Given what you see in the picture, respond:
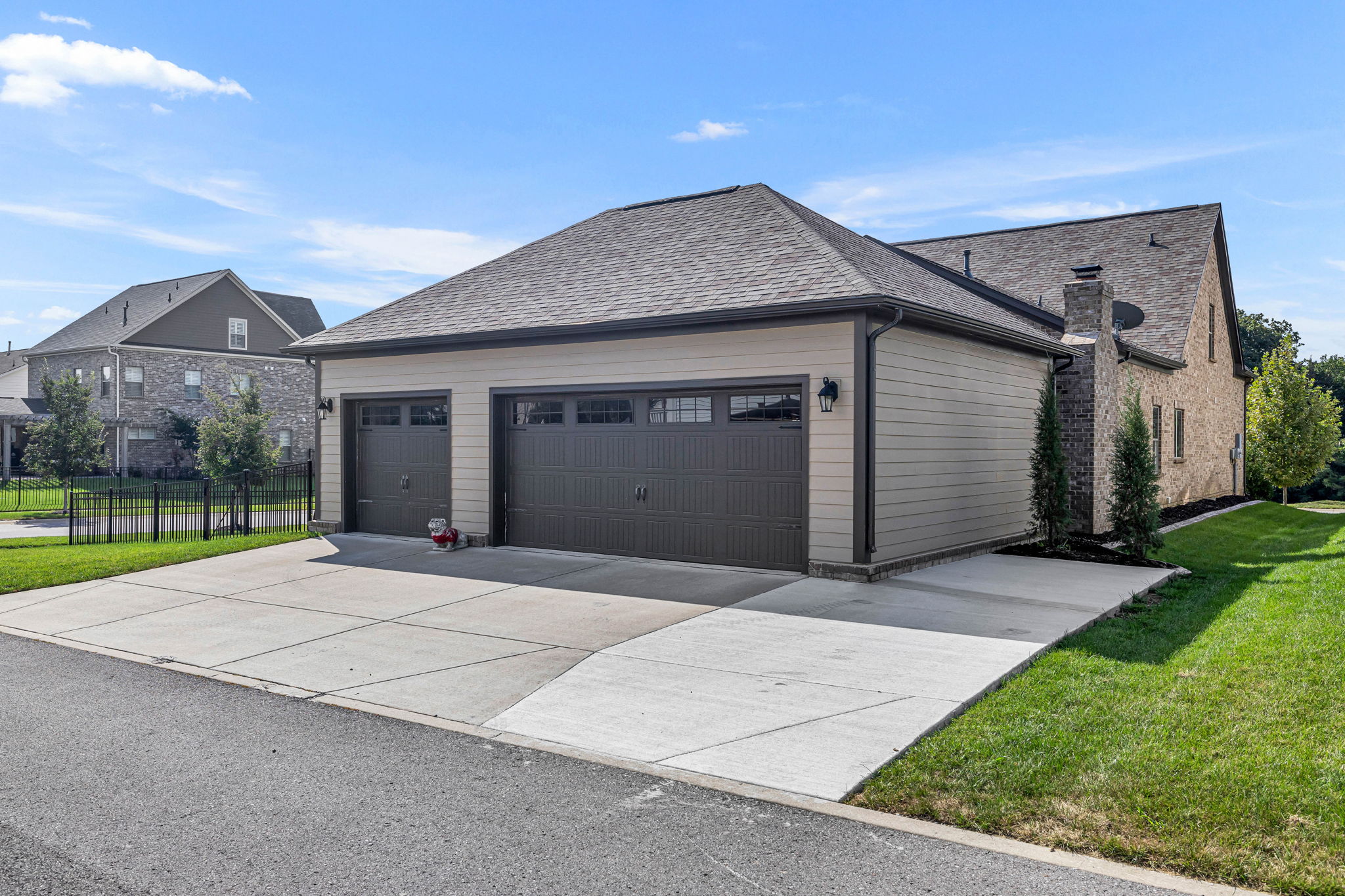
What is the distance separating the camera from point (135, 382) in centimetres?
3722

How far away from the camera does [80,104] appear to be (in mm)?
15477

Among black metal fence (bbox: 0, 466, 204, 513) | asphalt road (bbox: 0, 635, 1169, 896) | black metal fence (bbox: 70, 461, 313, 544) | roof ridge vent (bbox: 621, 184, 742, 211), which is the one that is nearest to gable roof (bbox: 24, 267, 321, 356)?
black metal fence (bbox: 0, 466, 204, 513)

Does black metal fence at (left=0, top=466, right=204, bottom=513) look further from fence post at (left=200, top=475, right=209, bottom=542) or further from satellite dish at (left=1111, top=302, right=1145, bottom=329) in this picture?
satellite dish at (left=1111, top=302, right=1145, bottom=329)

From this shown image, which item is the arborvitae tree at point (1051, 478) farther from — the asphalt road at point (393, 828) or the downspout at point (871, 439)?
the asphalt road at point (393, 828)

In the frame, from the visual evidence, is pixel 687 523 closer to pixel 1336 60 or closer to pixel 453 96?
pixel 453 96

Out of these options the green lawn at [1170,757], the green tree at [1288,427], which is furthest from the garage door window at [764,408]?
the green tree at [1288,427]

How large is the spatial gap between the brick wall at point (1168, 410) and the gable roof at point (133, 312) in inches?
1354

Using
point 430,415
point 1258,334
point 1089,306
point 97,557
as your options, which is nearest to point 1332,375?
point 1258,334

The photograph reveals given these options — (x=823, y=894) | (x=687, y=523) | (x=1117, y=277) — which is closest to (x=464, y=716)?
(x=823, y=894)

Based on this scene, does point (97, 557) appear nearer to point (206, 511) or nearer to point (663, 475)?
point (206, 511)

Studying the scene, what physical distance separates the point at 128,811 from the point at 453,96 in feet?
46.4

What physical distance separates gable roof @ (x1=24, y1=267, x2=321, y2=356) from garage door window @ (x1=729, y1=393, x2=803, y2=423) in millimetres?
33882

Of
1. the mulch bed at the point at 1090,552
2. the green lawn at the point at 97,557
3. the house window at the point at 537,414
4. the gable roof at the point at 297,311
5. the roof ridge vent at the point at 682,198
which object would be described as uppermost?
the gable roof at the point at 297,311

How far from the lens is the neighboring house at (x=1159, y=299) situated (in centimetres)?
1922
